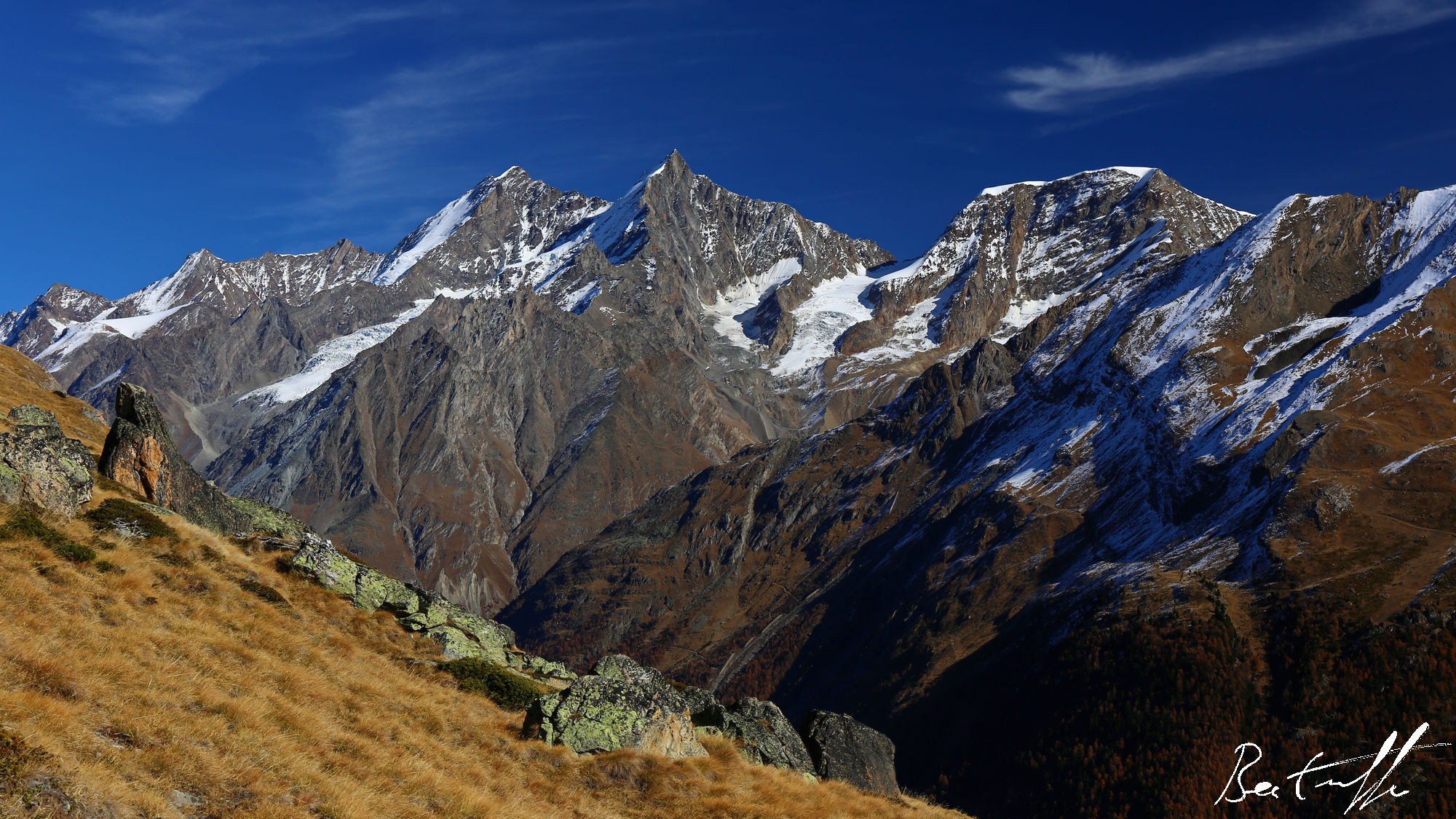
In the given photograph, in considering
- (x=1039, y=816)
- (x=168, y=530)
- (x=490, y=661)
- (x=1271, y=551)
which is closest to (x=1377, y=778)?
(x=1039, y=816)

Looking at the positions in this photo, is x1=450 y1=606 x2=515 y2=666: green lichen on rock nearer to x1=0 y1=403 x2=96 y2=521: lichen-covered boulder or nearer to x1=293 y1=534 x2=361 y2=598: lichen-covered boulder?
x1=293 y1=534 x2=361 y2=598: lichen-covered boulder

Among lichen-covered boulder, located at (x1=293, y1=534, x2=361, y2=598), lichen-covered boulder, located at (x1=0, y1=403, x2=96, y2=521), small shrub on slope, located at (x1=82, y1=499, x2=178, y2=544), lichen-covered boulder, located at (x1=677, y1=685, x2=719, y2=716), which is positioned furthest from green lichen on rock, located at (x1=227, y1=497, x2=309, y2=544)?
lichen-covered boulder, located at (x1=677, y1=685, x2=719, y2=716)

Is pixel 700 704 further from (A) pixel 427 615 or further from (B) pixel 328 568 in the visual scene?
(B) pixel 328 568

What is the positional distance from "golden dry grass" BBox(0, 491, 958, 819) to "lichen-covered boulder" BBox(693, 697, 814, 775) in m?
2.45

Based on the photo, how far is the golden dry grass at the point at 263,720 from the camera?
21.2 metres

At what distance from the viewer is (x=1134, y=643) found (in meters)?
197

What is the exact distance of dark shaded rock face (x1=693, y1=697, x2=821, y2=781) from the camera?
39.7 m

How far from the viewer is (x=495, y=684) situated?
3903 centimetres

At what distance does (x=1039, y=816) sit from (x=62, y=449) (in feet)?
599

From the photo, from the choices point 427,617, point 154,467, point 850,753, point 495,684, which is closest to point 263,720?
point 495,684

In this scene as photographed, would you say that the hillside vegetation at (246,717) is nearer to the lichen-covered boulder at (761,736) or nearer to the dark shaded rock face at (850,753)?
the lichen-covered boulder at (761,736)

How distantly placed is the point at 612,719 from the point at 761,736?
9282mm

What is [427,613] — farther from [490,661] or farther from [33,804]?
[33,804]

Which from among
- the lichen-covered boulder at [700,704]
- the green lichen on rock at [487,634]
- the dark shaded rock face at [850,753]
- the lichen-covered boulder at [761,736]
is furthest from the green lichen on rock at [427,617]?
the dark shaded rock face at [850,753]
